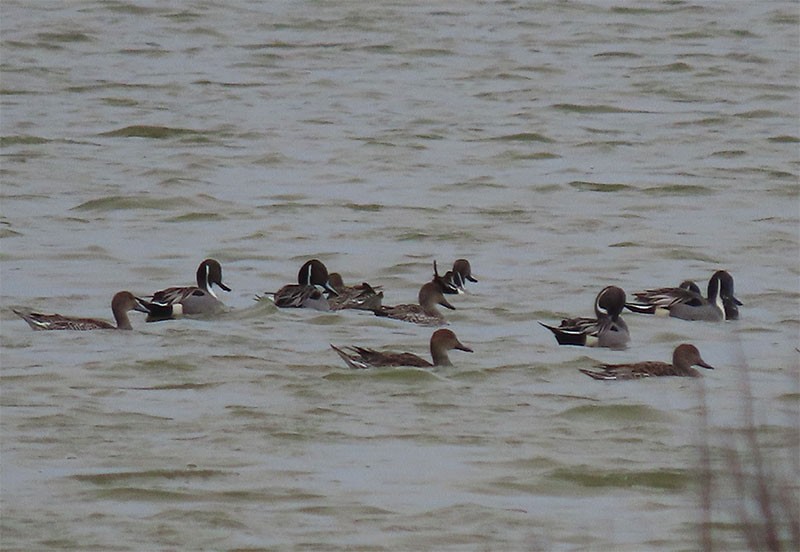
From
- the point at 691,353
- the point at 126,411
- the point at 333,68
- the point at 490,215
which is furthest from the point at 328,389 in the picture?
the point at 333,68

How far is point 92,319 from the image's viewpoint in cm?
1245

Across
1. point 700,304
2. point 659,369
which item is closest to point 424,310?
point 700,304

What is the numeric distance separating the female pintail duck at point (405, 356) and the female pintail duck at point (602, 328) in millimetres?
780

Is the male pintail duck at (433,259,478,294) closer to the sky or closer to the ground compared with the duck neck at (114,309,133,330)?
closer to the sky

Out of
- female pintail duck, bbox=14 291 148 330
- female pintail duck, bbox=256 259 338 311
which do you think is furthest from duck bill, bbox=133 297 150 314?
female pintail duck, bbox=256 259 338 311

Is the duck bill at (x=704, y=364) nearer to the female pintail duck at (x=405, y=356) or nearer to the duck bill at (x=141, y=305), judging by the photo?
the female pintail duck at (x=405, y=356)

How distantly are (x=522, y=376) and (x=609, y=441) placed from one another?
4.80 feet

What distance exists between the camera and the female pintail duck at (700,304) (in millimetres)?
12977

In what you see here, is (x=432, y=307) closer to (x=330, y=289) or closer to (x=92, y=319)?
(x=330, y=289)

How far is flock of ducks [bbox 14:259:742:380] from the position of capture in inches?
451

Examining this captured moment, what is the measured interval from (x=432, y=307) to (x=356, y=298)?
0.49m

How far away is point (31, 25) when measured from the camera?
2859cm

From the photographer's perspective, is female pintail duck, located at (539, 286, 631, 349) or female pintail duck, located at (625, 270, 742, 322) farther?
female pintail duck, located at (625, 270, 742, 322)

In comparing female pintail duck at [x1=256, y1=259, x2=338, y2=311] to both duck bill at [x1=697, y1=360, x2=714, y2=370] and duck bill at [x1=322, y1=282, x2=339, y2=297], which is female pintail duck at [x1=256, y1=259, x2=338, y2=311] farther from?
duck bill at [x1=697, y1=360, x2=714, y2=370]
